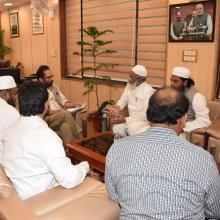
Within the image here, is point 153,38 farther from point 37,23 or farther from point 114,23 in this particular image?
point 37,23

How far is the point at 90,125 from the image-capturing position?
187 inches

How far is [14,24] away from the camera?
295 inches

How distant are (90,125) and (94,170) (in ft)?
6.14

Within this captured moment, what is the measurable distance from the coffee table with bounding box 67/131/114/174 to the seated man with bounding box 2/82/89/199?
0.86 metres

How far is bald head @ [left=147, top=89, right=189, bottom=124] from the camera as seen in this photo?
1377 mm

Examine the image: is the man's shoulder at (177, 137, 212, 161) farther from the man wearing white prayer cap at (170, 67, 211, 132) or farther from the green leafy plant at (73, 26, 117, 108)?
the green leafy plant at (73, 26, 117, 108)

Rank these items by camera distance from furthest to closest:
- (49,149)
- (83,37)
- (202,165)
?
1. (83,37)
2. (49,149)
3. (202,165)

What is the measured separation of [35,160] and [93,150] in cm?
131

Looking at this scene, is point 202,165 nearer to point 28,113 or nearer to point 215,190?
point 215,190

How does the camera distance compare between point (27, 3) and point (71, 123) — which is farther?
point (27, 3)

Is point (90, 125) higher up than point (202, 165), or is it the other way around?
point (202, 165)

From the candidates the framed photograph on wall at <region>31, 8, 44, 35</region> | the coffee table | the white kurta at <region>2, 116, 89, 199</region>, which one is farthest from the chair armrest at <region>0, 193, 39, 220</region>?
the framed photograph on wall at <region>31, 8, 44, 35</region>

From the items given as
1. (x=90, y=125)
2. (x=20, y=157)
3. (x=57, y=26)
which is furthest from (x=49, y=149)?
(x=57, y=26)

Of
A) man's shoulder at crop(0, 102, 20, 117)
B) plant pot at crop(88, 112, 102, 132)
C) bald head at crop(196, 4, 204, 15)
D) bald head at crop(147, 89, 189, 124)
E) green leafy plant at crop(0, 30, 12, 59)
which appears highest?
bald head at crop(196, 4, 204, 15)
